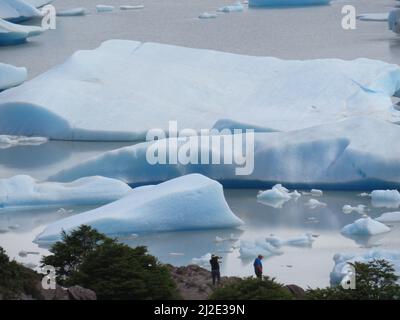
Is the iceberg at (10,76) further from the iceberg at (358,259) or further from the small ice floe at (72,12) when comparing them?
the iceberg at (358,259)

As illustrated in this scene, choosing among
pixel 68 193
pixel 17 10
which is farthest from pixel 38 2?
pixel 68 193

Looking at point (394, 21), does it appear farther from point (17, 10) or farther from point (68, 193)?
point (68, 193)

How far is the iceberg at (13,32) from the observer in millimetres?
28031

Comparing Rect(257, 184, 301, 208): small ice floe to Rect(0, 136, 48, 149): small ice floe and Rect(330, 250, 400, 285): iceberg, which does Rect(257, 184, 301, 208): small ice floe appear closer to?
Rect(330, 250, 400, 285): iceberg

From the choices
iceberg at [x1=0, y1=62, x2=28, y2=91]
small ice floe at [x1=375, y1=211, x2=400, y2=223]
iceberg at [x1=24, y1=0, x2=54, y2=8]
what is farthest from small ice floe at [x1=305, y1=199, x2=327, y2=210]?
iceberg at [x1=24, y1=0, x2=54, y2=8]

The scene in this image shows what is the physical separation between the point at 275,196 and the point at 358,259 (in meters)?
3.44

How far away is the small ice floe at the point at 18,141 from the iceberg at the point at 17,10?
1154cm

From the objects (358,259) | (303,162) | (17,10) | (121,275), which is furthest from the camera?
(17,10)

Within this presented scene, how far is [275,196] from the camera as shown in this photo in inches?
603

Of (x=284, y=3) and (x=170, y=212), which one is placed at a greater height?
(x=284, y=3)

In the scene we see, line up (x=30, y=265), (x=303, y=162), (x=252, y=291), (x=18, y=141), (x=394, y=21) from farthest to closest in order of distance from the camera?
1. (x=394, y=21)
2. (x=18, y=141)
3. (x=303, y=162)
4. (x=30, y=265)
5. (x=252, y=291)

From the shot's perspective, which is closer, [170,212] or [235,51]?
[170,212]

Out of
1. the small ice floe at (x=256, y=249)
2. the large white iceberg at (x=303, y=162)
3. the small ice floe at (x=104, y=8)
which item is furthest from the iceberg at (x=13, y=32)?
the small ice floe at (x=256, y=249)

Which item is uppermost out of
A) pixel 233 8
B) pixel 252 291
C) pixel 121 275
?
pixel 233 8
